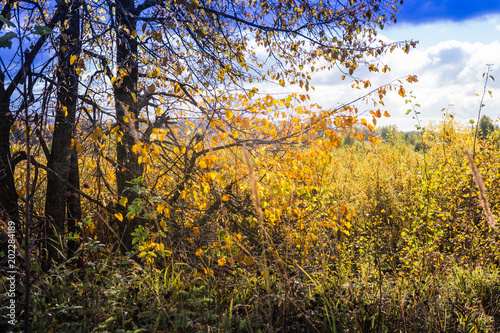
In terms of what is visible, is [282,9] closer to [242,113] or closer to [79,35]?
[242,113]

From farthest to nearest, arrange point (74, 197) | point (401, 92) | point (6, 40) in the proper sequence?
point (74, 197) < point (401, 92) < point (6, 40)

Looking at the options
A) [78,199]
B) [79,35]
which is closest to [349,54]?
[79,35]

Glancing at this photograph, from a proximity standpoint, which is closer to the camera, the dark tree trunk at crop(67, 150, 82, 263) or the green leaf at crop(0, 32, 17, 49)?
the green leaf at crop(0, 32, 17, 49)

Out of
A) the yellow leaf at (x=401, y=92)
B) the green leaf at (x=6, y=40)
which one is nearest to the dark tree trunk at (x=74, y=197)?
the green leaf at (x=6, y=40)

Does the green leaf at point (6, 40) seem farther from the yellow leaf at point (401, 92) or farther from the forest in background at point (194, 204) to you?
the yellow leaf at point (401, 92)

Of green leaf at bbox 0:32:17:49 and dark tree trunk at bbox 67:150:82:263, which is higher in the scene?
green leaf at bbox 0:32:17:49

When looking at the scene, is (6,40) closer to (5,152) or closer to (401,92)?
(5,152)

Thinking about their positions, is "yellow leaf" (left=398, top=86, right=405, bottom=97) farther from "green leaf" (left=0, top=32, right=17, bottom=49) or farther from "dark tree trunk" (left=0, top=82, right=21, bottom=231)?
"dark tree trunk" (left=0, top=82, right=21, bottom=231)

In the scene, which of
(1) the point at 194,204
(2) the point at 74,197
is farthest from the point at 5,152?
(1) the point at 194,204

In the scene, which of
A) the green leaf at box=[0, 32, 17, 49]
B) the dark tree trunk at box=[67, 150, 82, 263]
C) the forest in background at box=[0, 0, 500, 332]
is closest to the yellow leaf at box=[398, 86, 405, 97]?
the forest in background at box=[0, 0, 500, 332]

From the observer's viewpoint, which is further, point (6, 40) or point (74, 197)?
point (74, 197)

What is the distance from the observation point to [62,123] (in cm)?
397

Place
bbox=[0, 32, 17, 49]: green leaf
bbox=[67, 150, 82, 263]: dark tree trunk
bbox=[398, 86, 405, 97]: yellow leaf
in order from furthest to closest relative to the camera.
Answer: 1. bbox=[67, 150, 82, 263]: dark tree trunk
2. bbox=[398, 86, 405, 97]: yellow leaf
3. bbox=[0, 32, 17, 49]: green leaf

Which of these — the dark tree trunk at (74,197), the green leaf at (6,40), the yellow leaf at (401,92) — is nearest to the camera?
the green leaf at (6,40)
